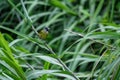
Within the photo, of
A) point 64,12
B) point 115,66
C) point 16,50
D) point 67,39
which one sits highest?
point 64,12

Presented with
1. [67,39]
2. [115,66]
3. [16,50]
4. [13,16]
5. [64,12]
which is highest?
[13,16]

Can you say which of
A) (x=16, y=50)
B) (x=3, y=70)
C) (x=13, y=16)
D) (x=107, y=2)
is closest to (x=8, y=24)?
(x=13, y=16)

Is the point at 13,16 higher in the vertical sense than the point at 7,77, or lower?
higher

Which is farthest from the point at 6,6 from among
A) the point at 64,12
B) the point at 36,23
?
the point at 64,12

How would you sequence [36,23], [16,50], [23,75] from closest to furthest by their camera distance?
1. [23,75]
2. [16,50]
3. [36,23]

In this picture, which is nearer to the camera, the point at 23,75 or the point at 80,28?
the point at 23,75

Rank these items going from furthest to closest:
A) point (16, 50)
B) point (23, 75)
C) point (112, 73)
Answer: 1. point (16, 50)
2. point (112, 73)
3. point (23, 75)

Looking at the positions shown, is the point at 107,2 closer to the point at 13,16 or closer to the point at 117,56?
the point at 13,16

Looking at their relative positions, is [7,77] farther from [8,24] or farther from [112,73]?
[8,24]

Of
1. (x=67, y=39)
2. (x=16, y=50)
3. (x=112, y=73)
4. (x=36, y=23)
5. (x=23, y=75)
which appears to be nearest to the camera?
(x=23, y=75)
